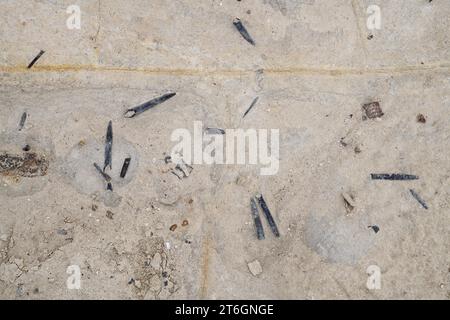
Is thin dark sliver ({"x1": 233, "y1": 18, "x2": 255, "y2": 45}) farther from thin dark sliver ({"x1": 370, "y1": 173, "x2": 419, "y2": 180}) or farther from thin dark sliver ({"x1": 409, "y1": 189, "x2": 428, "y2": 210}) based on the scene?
thin dark sliver ({"x1": 409, "y1": 189, "x2": 428, "y2": 210})

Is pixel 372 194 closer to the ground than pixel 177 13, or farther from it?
closer to the ground

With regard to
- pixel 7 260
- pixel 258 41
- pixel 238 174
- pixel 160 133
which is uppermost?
pixel 258 41

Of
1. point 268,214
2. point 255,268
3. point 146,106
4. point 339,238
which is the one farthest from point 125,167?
point 339,238

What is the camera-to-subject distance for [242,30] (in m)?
8.27

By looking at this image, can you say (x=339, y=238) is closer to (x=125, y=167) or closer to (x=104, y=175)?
(x=125, y=167)

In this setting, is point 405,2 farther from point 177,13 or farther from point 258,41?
point 177,13

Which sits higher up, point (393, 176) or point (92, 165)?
point (92, 165)

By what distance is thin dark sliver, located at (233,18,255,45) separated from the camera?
Result: 8.26 m

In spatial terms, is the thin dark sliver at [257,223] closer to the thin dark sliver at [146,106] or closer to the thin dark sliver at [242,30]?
the thin dark sliver at [146,106]

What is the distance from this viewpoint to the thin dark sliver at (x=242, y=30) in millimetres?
8258

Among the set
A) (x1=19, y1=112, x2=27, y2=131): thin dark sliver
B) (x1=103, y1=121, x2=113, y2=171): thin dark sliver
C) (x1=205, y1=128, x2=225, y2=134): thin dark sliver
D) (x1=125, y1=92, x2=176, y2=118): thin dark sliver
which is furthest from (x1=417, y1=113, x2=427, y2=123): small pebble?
(x1=19, y1=112, x2=27, y2=131): thin dark sliver

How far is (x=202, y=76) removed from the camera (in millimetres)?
8234
